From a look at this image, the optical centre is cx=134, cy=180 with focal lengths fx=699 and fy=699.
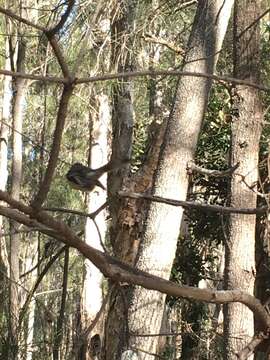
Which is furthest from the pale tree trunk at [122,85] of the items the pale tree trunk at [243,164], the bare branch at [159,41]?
the pale tree trunk at [243,164]

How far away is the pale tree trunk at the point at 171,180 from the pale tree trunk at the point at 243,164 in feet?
1.95

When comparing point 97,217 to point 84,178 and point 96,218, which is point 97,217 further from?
point 84,178

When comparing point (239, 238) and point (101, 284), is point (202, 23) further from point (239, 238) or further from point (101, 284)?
point (101, 284)

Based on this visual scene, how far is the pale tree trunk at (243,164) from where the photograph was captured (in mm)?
5465

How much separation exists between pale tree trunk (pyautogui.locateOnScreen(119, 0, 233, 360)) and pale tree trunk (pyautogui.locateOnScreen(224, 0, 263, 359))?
1.95ft

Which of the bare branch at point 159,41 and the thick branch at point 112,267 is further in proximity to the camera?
the bare branch at point 159,41

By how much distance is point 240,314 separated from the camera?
17.8 feet

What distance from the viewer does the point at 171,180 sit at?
A: 485 cm

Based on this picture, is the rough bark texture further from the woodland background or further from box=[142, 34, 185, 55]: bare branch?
box=[142, 34, 185, 55]: bare branch

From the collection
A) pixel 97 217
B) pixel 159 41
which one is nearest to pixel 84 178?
pixel 159 41

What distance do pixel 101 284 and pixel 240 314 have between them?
296 centimetres

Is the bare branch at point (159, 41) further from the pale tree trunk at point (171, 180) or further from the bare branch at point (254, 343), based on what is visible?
the bare branch at point (254, 343)

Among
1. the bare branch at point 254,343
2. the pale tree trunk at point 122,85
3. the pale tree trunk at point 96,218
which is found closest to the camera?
the bare branch at point 254,343

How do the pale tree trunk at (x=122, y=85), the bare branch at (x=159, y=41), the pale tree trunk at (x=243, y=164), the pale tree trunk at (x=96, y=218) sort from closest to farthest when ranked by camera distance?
the pale tree trunk at (x=122, y=85), the pale tree trunk at (x=243, y=164), the bare branch at (x=159, y=41), the pale tree trunk at (x=96, y=218)
